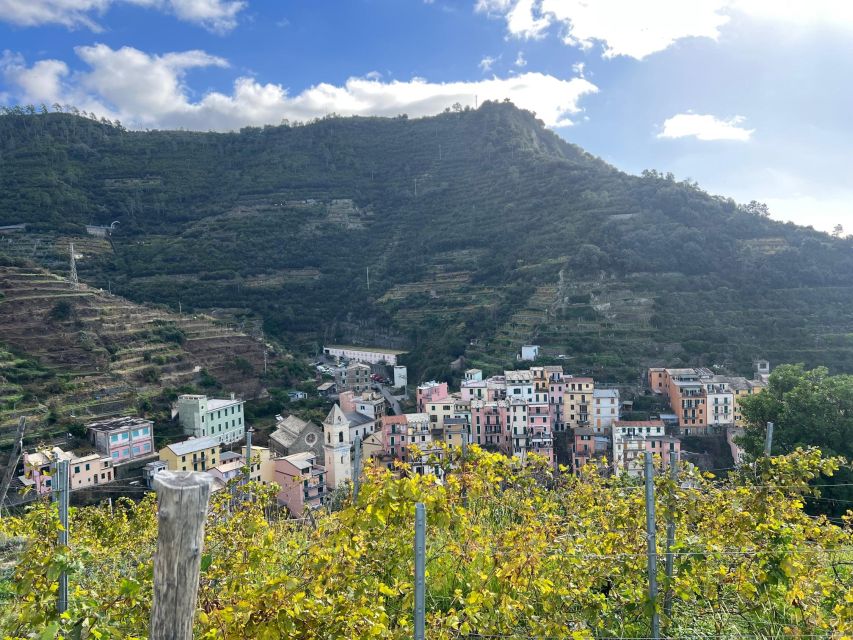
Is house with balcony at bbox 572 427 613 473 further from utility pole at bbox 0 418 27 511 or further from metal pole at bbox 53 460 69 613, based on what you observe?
metal pole at bbox 53 460 69 613

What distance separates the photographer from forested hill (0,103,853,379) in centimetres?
3472

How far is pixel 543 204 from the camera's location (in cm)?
5497

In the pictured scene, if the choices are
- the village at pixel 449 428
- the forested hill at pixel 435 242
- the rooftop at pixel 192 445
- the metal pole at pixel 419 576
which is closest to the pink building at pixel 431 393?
the village at pixel 449 428

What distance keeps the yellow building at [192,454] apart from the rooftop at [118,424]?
1594 millimetres

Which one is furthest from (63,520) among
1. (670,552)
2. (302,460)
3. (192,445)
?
(192,445)

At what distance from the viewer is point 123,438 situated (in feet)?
72.2

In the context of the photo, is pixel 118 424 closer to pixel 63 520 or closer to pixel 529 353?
pixel 529 353

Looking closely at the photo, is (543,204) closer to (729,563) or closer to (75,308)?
(75,308)

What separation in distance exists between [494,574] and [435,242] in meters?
56.3

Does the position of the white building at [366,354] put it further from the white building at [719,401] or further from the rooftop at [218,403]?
the white building at [719,401]

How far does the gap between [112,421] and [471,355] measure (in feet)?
70.5

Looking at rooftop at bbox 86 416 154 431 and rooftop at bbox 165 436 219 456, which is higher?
rooftop at bbox 86 416 154 431

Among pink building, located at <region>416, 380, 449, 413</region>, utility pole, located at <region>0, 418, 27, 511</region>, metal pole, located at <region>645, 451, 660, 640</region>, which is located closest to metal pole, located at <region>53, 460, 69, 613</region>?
metal pole, located at <region>645, 451, 660, 640</region>

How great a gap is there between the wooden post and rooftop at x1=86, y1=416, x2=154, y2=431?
2377cm
